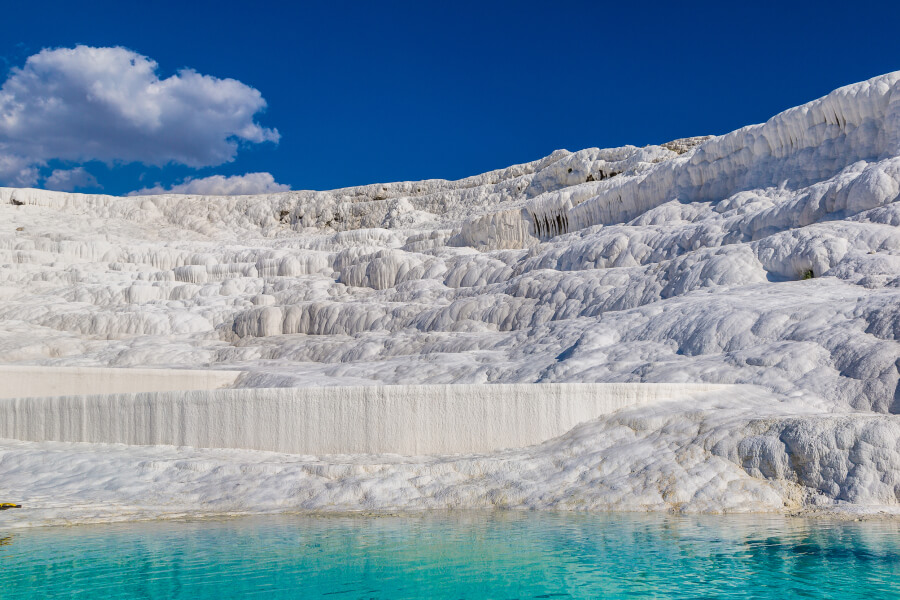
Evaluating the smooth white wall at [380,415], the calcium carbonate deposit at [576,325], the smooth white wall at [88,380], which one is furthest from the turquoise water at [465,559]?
the smooth white wall at [88,380]

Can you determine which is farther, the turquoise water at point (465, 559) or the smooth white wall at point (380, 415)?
the smooth white wall at point (380, 415)

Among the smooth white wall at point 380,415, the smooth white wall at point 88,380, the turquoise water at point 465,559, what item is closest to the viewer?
the turquoise water at point 465,559

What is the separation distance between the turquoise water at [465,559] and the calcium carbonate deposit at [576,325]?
0.89 metres

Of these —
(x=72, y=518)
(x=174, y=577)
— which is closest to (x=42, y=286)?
(x=72, y=518)

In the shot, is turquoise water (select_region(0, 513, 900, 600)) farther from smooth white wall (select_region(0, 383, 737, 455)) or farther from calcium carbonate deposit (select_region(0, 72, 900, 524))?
smooth white wall (select_region(0, 383, 737, 455))

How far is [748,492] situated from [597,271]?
12312 millimetres

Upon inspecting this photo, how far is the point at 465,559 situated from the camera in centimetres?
598

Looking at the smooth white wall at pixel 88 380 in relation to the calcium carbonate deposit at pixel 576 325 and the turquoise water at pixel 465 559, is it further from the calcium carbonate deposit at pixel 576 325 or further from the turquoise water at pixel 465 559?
the turquoise water at pixel 465 559

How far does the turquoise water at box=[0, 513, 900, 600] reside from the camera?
17.3 ft

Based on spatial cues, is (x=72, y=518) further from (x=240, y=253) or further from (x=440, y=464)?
(x=240, y=253)

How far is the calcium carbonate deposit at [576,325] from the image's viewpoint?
27.3ft

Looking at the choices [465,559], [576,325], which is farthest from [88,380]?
[465,559]

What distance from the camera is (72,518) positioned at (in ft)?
25.8

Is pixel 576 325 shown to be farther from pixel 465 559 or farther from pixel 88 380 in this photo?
pixel 465 559
